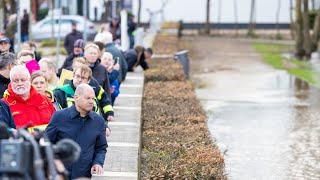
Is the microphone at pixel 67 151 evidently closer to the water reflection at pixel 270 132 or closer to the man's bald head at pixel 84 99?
the man's bald head at pixel 84 99

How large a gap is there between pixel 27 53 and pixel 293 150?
467 centimetres

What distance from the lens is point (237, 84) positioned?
75.4ft

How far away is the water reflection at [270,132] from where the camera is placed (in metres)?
11.0

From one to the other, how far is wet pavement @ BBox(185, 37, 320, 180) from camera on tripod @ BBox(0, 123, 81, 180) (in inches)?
237

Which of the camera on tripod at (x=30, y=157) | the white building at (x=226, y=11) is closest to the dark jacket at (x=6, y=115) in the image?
the camera on tripod at (x=30, y=157)

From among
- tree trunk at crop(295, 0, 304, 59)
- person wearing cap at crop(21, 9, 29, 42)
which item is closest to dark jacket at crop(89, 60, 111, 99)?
person wearing cap at crop(21, 9, 29, 42)

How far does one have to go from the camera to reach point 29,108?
7129mm

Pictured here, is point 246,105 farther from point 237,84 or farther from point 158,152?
point 158,152

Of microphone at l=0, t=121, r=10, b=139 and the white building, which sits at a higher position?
microphone at l=0, t=121, r=10, b=139

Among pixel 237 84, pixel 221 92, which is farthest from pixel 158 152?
pixel 237 84

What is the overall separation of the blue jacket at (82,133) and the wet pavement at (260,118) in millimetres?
3641

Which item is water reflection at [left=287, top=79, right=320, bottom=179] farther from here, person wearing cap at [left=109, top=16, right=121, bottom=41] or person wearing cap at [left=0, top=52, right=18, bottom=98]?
person wearing cap at [left=109, top=16, right=121, bottom=41]

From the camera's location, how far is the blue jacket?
675 centimetres

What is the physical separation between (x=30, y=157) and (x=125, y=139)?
579 centimetres
